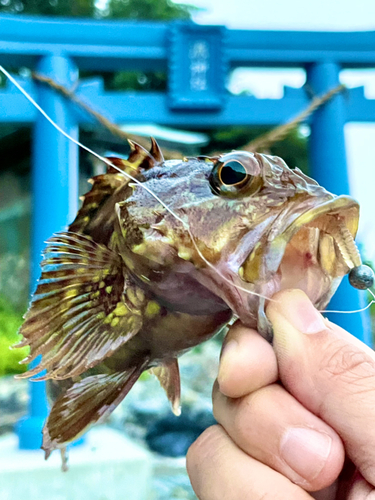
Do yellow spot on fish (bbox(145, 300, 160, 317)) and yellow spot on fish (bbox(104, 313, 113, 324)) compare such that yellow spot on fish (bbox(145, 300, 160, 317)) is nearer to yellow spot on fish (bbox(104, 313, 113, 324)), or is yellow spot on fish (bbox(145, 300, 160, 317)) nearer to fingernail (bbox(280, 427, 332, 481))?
yellow spot on fish (bbox(104, 313, 113, 324))

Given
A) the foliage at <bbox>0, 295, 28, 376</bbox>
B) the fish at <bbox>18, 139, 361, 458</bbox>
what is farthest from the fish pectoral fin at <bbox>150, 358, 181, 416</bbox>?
the foliage at <bbox>0, 295, 28, 376</bbox>

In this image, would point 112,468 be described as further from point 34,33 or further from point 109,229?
point 34,33

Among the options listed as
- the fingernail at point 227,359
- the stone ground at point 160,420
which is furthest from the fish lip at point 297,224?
the stone ground at point 160,420

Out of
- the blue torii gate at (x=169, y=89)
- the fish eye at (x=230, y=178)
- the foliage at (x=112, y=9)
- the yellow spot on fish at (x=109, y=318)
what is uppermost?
the foliage at (x=112, y=9)

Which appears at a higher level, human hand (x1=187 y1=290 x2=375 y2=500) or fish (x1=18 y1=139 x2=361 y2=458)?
fish (x1=18 y1=139 x2=361 y2=458)

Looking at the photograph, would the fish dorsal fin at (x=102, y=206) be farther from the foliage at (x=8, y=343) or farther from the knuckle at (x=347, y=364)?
the foliage at (x=8, y=343)

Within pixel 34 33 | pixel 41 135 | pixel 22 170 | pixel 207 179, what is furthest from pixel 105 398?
pixel 22 170
